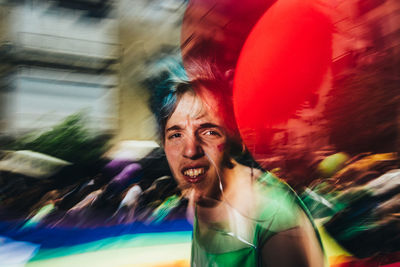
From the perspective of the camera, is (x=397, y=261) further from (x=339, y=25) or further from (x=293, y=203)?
(x=339, y=25)

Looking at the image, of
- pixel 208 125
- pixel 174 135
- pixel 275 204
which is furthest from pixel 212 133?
pixel 275 204

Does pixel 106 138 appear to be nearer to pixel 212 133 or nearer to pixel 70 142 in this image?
pixel 70 142

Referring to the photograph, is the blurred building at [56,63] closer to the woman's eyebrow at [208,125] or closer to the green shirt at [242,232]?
the woman's eyebrow at [208,125]

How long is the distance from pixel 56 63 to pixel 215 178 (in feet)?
2.61

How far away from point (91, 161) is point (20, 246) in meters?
0.38

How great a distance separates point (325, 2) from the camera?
1.92 metres

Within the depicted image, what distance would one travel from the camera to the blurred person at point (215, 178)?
1578 mm

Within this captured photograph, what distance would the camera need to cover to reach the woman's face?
1.58m

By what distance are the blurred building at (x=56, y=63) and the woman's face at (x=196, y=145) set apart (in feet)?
0.89

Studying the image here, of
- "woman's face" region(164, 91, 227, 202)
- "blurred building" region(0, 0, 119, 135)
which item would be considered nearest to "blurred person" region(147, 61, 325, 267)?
"woman's face" region(164, 91, 227, 202)

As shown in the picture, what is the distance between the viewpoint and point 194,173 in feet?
5.22

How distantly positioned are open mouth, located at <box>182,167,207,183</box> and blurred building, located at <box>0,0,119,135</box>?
359mm

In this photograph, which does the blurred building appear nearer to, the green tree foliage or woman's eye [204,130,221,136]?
the green tree foliage

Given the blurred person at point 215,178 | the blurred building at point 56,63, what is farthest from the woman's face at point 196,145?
the blurred building at point 56,63
